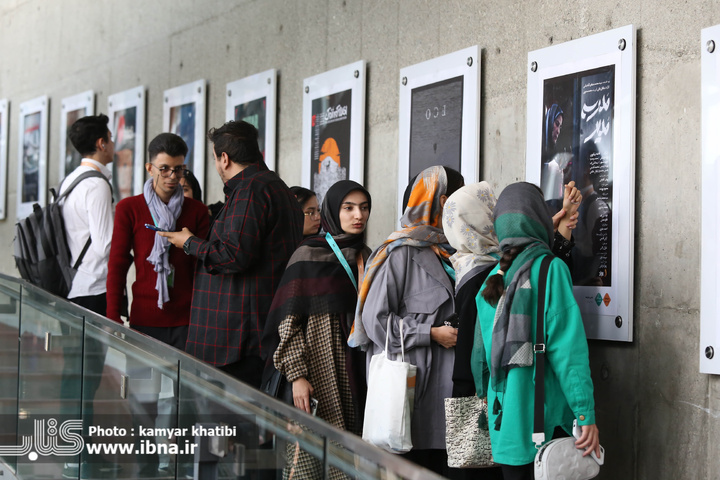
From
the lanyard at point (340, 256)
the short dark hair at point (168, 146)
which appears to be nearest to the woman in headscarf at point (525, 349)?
the lanyard at point (340, 256)

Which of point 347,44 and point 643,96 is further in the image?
point 347,44

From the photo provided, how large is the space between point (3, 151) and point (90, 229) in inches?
240

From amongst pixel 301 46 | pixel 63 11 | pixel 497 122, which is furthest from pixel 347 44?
pixel 63 11

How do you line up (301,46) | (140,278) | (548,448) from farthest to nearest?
(301,46) < (140,278) < (548,448)

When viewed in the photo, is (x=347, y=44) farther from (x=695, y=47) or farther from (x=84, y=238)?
(x=695, y=47)

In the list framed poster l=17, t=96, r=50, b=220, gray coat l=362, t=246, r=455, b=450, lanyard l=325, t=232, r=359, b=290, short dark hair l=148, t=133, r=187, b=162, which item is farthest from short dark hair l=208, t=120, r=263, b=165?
framed poster l=17, t=96, r=50, b=220

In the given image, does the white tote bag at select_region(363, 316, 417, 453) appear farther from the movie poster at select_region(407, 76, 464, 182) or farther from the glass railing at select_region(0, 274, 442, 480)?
the movie poster at select_region(407, 76, 464, 182)

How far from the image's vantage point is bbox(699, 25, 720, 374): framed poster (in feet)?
10.5

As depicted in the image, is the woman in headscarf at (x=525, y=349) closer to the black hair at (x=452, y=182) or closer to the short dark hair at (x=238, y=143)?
the black hair at (x=452, y=182)

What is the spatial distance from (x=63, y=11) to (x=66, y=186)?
497 centimetres

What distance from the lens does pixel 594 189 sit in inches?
144

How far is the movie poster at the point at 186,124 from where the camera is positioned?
6863 millimetres

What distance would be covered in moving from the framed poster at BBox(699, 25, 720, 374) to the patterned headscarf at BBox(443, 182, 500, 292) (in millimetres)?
786

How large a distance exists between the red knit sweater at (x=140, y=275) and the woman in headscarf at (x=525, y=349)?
1.78 m
